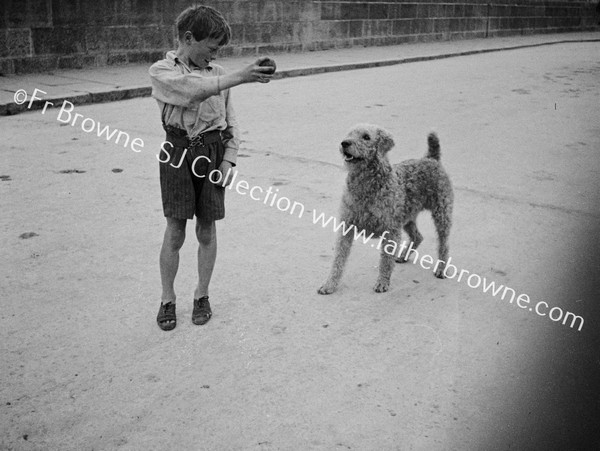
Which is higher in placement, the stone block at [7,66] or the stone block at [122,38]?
the stone block at [122,38]

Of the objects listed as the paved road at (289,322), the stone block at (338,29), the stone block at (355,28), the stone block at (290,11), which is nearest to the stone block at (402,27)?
the stone block at (355,28)

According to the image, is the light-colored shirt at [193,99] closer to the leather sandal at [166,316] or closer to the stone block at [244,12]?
the leather sandal at [166,316]

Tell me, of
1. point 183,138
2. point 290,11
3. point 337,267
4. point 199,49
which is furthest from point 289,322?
point 290,11

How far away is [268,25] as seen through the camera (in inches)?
592

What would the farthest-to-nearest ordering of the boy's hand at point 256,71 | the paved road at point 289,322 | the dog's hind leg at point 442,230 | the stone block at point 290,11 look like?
the stone block at point 290,11, the dog's hind leg at point 442,230, the boy's hand at point 256,71, the paved road at point 289,322

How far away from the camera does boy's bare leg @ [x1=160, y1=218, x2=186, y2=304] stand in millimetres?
3287

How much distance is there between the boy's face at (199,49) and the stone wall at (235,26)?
8.54 metres

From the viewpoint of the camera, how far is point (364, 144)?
144 inches

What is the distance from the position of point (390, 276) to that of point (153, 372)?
1593mm

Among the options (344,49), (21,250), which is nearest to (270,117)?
(21,250)

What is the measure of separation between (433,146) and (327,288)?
121 cm

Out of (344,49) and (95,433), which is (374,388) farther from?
(344,49)

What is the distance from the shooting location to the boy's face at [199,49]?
9.59ft

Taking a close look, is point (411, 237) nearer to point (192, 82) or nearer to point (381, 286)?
point (381, 286)
